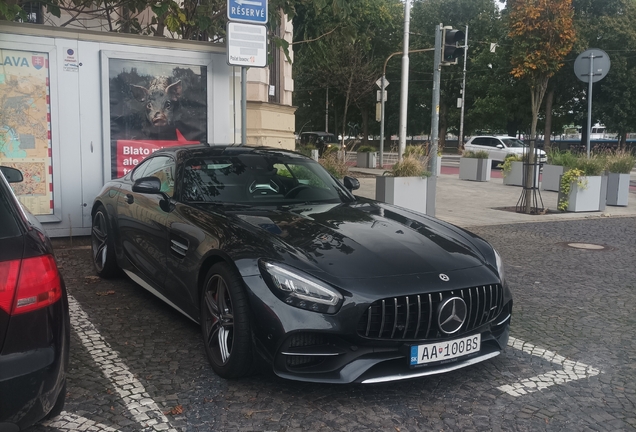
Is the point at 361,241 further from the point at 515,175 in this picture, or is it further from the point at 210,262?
the point at 515,175


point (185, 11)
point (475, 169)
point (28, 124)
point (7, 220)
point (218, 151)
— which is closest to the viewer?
point (7, 220)

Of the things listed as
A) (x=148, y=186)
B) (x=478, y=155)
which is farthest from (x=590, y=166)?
(x=148, y=186)

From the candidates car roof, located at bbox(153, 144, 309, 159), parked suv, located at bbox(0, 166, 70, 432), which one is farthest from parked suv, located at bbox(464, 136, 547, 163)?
parked suv, located at bbox(0, 166, 70, 432)

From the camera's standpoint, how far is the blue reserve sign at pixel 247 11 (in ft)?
23.3

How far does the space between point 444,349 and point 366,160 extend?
25.2 meters

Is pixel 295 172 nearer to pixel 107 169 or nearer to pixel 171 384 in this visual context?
pixel 171 384

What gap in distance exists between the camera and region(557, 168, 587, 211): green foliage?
515 inches

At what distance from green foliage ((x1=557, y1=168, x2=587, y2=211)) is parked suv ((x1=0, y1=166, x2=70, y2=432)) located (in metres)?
12.1

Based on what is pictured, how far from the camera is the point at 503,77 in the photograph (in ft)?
160

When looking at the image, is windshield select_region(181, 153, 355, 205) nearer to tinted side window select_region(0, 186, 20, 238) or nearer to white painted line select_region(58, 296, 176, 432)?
white painted line select_region(58, 296, 176, 432)

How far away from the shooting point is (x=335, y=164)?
1078cm

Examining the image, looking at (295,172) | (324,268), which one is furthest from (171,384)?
(295,172)

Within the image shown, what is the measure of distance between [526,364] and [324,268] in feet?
5.53

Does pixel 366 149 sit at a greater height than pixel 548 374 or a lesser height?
greater
